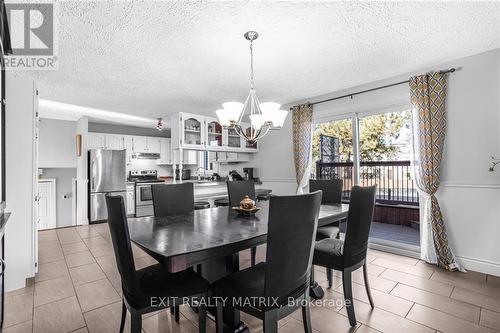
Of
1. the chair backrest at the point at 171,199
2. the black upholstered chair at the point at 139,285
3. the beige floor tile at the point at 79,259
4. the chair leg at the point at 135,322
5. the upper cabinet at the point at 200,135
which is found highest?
the upper cabinet at the point at 200,135

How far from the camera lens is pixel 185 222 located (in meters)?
1.99

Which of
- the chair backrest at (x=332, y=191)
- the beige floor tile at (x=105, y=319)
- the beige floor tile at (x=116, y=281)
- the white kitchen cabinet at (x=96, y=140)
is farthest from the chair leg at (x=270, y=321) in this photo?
the white kitchen cabinet at (x=96, y=140)

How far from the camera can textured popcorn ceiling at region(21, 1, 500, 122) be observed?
1891mm

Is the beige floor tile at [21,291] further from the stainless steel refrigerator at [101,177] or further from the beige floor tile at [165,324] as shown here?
the stainless steel refrigerator at [101,177]

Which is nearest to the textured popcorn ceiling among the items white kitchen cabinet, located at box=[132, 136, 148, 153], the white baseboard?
the white baseboard

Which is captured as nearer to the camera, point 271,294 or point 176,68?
point 271,294

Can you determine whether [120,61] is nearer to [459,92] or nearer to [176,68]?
[176,68]

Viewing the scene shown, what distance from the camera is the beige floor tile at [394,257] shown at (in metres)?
3.01

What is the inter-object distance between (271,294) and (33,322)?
193 centimetres

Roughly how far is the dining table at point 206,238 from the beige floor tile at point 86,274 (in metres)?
1.19

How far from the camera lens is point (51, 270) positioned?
282 cm

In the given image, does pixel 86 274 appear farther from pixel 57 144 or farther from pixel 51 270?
pixel 57 144

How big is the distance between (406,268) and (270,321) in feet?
7.67

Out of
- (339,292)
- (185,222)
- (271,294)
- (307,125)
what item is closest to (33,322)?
(185,222)
